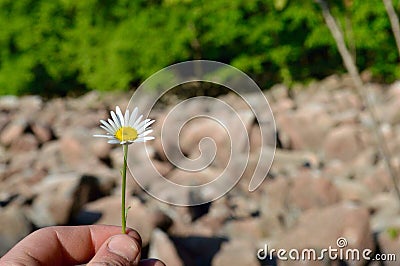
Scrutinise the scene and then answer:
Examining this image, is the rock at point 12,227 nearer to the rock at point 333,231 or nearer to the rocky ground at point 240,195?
the rocky ground at point 240,195

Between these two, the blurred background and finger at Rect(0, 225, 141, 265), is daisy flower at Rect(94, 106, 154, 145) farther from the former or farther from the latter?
the blurred background

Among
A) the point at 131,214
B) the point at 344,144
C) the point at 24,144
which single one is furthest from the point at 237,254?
the point at 24,144

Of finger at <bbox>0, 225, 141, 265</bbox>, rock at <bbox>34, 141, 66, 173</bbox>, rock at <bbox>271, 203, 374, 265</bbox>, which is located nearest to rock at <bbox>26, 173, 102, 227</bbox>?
rock at <bbox>34, 141, 66, 173</bbox>

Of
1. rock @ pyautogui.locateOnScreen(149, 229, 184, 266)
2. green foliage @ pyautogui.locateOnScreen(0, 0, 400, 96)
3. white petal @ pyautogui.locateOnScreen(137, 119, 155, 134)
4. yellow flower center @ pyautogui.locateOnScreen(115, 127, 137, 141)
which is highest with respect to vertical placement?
green foliage @ pyautogui.locateOnScreen(0, 0, 400, 96)

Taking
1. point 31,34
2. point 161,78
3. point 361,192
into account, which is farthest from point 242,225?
point 31,34

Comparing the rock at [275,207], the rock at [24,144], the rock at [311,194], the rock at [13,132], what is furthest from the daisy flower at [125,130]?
the rock at [13,132]
